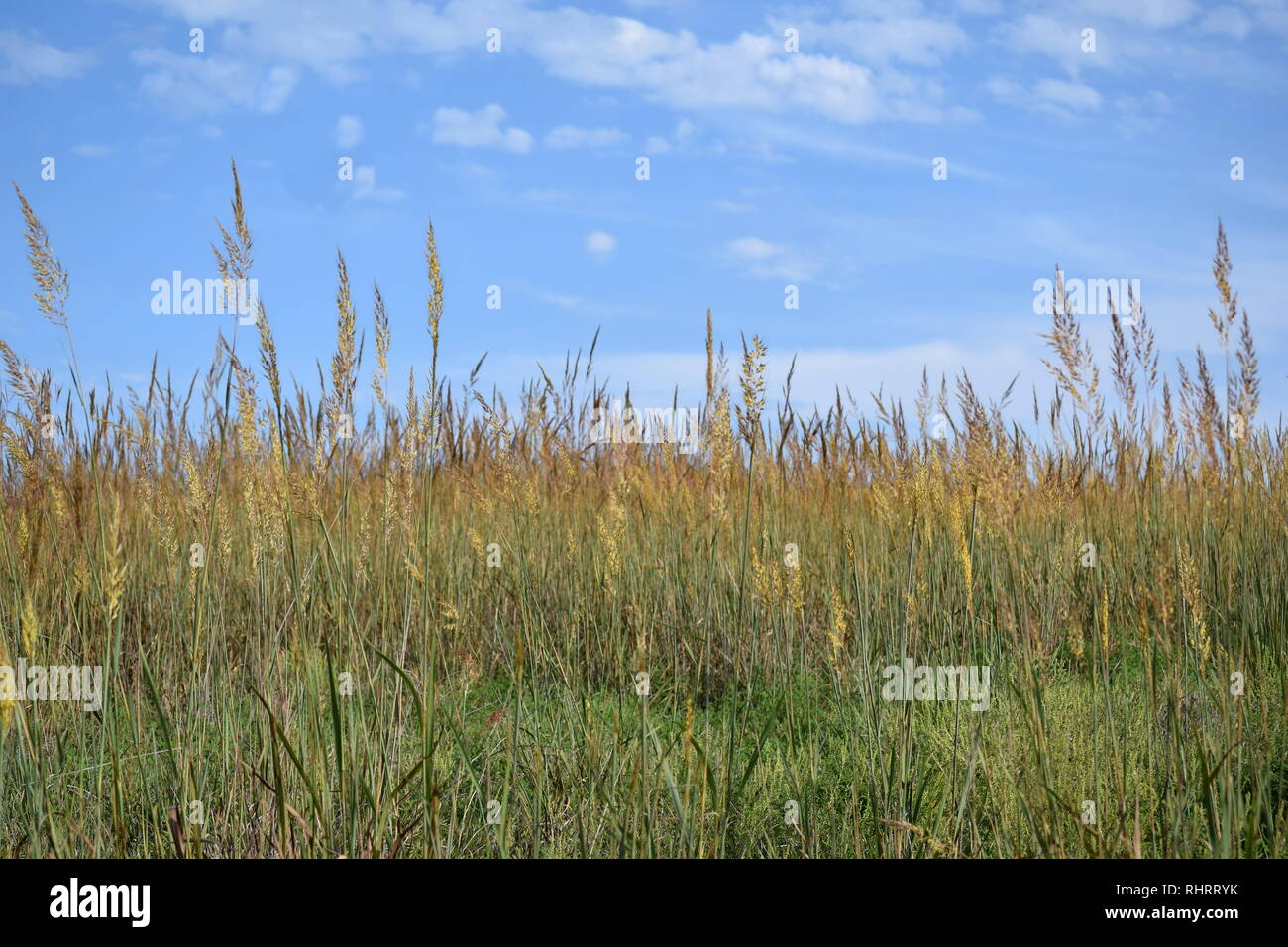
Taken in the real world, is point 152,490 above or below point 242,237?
below

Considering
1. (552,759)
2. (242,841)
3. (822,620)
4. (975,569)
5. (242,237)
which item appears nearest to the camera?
(242,237)

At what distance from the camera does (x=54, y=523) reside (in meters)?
2.77

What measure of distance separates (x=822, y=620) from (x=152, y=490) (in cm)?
241

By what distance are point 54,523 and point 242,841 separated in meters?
1.46
